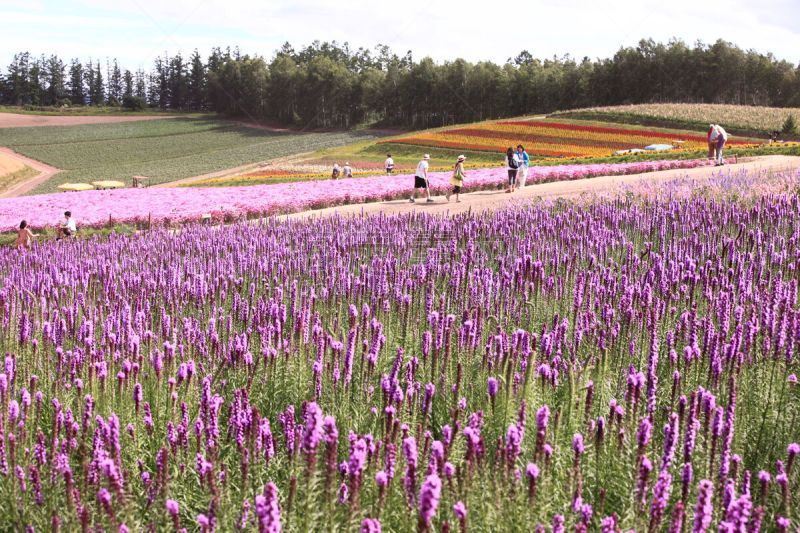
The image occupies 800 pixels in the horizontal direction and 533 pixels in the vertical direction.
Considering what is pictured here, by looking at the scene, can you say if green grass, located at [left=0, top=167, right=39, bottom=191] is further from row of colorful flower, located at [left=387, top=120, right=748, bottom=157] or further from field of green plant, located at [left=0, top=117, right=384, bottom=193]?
row of colorful flower, located at [left=387, top=120, right=748, bottom=157]

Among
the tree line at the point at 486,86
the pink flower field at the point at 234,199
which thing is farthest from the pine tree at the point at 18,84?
the pink flower field at the point at 234,199

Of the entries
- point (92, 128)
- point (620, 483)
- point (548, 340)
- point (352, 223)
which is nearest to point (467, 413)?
point (548, 340)

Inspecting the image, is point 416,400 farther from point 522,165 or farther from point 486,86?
point 486,86

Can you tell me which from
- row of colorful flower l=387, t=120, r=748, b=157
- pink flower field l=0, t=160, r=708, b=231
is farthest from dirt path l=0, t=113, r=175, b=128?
pink flower field l=0, t=160, r=708, b=231

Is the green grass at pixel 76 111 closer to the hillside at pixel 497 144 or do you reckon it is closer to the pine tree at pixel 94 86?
the pine tree at pixel 94 86

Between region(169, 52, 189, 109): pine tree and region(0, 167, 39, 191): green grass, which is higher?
region(169, 52, 189, 109): pine tree

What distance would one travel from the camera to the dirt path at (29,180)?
54675mm

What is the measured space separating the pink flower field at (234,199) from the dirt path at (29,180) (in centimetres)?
2829

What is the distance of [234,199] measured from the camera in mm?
24484

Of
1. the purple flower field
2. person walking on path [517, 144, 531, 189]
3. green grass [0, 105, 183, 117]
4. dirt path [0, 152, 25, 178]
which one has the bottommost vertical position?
dirt path [0, 152, 25, 178]

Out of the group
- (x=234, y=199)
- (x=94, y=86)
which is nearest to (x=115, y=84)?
(x=94, y=86)

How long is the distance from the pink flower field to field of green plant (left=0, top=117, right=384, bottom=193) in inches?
1193

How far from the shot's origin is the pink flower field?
70.6 ft

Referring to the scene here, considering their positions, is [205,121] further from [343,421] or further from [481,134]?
[343,421]
